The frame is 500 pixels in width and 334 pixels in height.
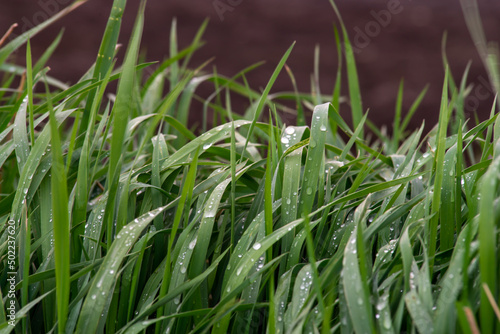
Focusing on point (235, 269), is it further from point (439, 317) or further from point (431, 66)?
point (431, 66)

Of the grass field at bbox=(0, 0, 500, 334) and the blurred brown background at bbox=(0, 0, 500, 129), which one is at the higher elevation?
the blurred brown background at bbox=(0, 0, 500, 129)

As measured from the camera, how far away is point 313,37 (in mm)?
2594

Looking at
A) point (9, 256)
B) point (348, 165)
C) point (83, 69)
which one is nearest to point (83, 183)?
→ point (9, 256)

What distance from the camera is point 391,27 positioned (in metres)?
2.56

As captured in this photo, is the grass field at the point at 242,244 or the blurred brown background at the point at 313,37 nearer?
the grass field at the point at 242,244

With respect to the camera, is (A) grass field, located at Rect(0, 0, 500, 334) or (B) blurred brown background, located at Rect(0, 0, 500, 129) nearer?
(A) grass field, located at Rect(0, 0, 500, 334)

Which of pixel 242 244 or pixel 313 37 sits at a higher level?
pixel 313 37

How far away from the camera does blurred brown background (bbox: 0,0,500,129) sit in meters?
2.53

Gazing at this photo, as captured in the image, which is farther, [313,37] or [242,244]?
[313,37]

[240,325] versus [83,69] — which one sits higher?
[83,69]

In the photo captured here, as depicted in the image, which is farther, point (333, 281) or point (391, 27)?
point (391, 27)

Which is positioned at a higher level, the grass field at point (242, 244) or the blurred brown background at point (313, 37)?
the blurred brown background at point (313, 37)

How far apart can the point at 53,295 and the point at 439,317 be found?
1.54ft

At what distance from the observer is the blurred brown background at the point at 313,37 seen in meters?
2.53
